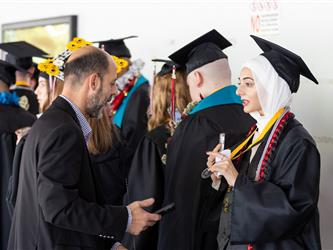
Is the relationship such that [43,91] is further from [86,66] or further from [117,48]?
[86,66]

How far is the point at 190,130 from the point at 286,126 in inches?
37.1

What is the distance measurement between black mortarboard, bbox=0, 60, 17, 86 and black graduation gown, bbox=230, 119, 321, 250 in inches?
118

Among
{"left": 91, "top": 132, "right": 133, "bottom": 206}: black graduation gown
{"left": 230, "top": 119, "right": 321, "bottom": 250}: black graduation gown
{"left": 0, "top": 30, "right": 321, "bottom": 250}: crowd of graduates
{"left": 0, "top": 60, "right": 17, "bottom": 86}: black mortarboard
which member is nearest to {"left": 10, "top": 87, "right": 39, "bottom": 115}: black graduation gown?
{"left": 0, "top": 60, "right": 17, "bottom": 86}: black mortarboard

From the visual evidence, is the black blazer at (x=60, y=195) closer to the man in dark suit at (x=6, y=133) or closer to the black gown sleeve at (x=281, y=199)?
the black gown sleeve at (x=281, y=199)

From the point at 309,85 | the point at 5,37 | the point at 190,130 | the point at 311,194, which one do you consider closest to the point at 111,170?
the point at 190,130

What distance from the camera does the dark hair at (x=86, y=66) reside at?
9.20ft

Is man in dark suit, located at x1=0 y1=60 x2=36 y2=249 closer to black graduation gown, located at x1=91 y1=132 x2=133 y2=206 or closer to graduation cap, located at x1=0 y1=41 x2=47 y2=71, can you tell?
graduation cap, located at x1=0 y1=41 x2=47 y2=71

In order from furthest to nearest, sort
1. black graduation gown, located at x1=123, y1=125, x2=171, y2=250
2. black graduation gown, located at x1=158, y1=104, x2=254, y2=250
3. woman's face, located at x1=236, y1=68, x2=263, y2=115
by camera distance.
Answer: black graduation gown, located at x1=123, y1=125, x2=171, y2=250
black graduation gown, located at x1=158, y1=104, x2=254, y2=250
woman's face, located at x1=236, y1=68, x2=263, y2=115

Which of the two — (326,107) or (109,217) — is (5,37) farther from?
(109,217)

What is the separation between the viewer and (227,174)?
8.98 ft

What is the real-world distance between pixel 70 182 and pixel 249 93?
38.6 inches

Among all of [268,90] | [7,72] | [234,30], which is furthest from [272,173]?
[7,72]

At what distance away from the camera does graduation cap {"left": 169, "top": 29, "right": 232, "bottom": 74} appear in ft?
12.3

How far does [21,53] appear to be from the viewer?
221 inches
